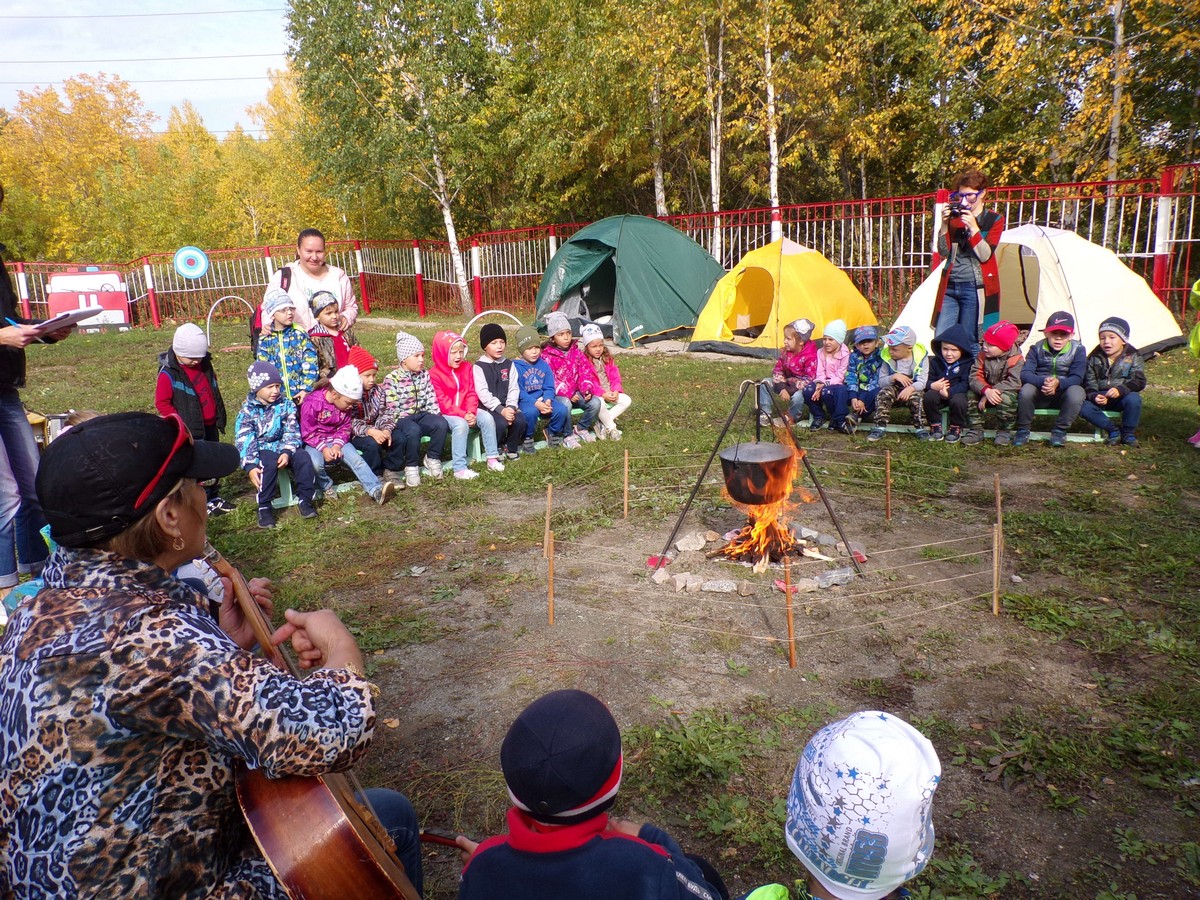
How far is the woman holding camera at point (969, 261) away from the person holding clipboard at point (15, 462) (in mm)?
6906

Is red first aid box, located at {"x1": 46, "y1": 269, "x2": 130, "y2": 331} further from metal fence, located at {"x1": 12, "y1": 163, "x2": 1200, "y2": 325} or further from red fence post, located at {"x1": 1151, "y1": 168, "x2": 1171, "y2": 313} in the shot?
red fence post, located at {"x1": 1151, "y1": 168, "x2": 1171, "y2": 313}

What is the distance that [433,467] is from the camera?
282 inches

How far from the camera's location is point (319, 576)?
17.0 ft

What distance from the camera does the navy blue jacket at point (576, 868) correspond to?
1.59 meters

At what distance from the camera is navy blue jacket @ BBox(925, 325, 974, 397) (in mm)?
7660

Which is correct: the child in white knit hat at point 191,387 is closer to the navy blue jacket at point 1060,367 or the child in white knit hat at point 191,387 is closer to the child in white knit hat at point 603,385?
the child in white knit hat at point 603,385

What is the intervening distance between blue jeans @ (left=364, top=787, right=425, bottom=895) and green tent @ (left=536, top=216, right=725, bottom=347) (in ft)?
41.3

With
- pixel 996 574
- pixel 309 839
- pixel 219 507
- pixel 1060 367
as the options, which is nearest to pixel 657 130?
pixel 1060 367

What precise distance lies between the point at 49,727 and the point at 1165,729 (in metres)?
3.88

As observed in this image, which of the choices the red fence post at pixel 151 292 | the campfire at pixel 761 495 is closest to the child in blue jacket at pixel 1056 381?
the campfire at pixel 761 495

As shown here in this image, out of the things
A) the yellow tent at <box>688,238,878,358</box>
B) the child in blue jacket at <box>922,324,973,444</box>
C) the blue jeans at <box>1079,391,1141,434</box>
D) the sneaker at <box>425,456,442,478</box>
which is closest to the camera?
the blue jeans at <box>1079,391,1141,434</box>

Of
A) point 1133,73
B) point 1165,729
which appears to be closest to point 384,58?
point 1133,73

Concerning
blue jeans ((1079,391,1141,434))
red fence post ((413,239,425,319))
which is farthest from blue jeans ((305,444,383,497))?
red fence post ((413,239,425,319))

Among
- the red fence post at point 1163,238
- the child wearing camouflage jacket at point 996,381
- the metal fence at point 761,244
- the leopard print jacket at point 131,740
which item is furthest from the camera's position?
the metal fence at point 761,244
